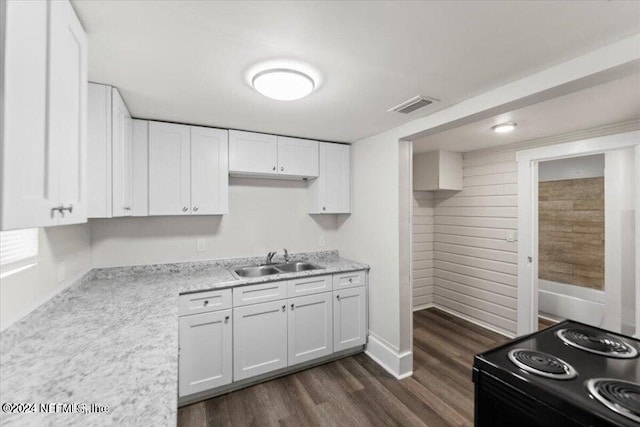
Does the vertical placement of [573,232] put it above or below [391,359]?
above

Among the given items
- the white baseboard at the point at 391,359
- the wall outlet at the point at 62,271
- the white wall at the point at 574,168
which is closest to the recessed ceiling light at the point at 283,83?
the wall outlet at the point at 62,271

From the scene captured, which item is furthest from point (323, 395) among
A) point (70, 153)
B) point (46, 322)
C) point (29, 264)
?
point (70, 153)

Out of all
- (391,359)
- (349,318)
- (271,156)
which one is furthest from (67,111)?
(391,359)

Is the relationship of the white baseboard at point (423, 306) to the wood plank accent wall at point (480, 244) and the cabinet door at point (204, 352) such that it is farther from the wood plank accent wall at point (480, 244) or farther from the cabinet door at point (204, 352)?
the cabinet door at point (204, 352)

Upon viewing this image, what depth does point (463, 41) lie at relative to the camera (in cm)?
133

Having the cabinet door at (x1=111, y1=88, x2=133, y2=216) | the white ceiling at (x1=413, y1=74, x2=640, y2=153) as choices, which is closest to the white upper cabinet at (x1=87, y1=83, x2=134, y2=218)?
the cabinet door at (x1=111, y1=88, x2=133, y2=216)

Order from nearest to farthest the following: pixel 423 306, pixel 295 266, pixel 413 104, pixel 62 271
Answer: pixel 62 271 < pixel 413 104 < pixel 295 266 < pixel 423 306

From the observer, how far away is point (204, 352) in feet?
7.39

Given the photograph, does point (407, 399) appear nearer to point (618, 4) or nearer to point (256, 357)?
point (256, 357)

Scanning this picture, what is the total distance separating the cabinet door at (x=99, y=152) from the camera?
157 centimetres

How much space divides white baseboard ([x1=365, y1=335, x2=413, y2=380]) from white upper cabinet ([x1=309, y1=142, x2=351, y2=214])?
1.45 meters

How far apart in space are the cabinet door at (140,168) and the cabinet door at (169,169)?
3cm

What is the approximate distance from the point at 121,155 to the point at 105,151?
0.96 ft

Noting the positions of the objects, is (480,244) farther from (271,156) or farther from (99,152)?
(99,152)
